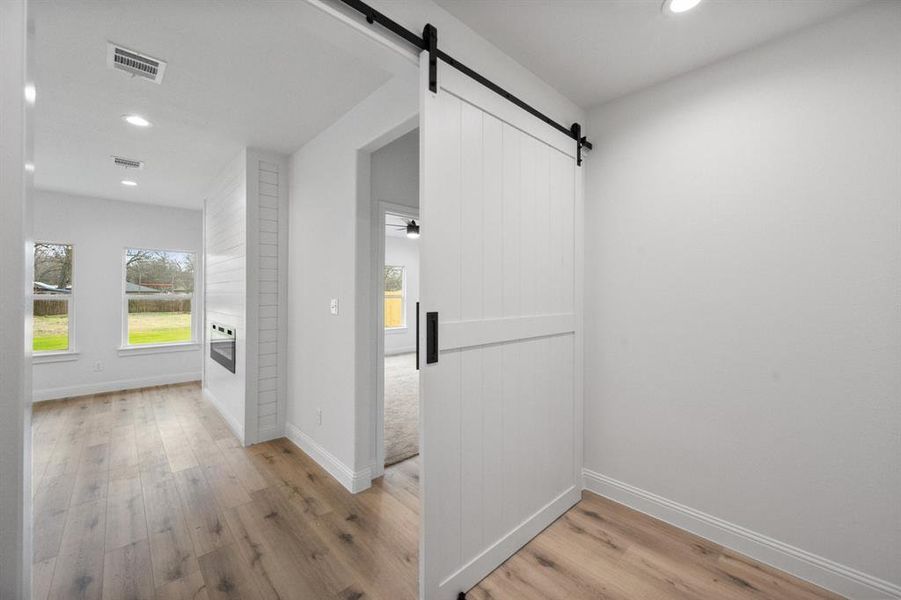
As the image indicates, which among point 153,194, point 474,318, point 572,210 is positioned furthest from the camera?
point 153,194

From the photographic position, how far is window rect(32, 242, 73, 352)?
474 cm

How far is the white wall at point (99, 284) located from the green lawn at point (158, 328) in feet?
0.65

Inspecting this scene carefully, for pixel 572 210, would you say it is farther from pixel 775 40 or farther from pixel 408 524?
pixel 408 524

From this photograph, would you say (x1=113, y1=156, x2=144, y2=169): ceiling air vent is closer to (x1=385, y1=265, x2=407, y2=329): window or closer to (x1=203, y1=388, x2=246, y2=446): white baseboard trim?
(x1=203, y1=388, x2=246, y2=446): white baseboard trim

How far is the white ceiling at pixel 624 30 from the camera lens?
1632 mm

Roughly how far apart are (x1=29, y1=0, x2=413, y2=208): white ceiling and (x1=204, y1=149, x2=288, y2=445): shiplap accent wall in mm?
337

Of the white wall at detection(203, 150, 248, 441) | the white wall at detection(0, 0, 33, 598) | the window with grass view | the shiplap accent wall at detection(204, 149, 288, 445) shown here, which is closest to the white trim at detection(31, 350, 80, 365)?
the window with grass view

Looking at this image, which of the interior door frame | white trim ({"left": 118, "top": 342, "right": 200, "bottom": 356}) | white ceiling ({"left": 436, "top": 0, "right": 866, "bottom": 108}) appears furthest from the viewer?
white trim ({"left": 118, "top": 342, "right": 200, "bottom": 356})

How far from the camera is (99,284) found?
505 cm

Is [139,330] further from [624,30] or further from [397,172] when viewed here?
[624,30]

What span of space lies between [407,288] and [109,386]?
5.46m

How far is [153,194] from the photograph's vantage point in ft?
16.1

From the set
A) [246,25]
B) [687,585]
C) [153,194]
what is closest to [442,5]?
[246,25]

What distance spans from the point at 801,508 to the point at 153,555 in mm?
3347
